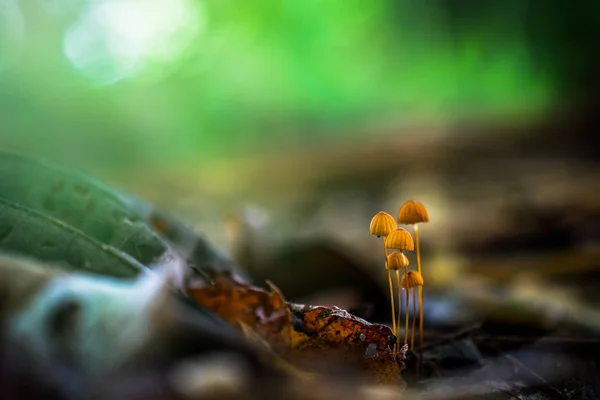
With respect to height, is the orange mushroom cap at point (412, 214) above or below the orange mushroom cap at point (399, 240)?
above

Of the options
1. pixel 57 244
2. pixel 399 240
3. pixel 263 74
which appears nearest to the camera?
pixel 57 244

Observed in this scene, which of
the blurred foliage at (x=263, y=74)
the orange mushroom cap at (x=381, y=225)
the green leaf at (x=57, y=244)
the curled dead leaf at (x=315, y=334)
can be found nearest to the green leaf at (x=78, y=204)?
the green leaf at (x=57, y=244)

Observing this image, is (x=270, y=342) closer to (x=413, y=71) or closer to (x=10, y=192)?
(x=10, y=192)

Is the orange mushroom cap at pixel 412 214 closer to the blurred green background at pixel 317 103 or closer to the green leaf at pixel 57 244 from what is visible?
the green leaf at pixel 57 244

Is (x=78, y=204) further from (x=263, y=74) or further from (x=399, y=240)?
(x=263, y=74)

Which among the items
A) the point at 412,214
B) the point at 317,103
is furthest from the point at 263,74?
the point at 412,214

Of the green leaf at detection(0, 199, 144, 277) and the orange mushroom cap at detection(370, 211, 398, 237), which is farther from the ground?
the orange mushroom cap at detection(370, 211, 398, 237)

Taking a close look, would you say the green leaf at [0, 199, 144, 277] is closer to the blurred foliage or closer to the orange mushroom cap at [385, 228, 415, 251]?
the orange mushroom cap at [385, 228, 415, 251]

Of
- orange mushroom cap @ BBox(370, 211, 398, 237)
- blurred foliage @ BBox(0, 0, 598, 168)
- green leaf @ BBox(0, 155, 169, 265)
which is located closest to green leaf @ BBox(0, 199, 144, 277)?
green leaf @ BBox(0, 155, 169, 265)

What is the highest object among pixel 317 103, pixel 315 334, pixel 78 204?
pixel 317 103
